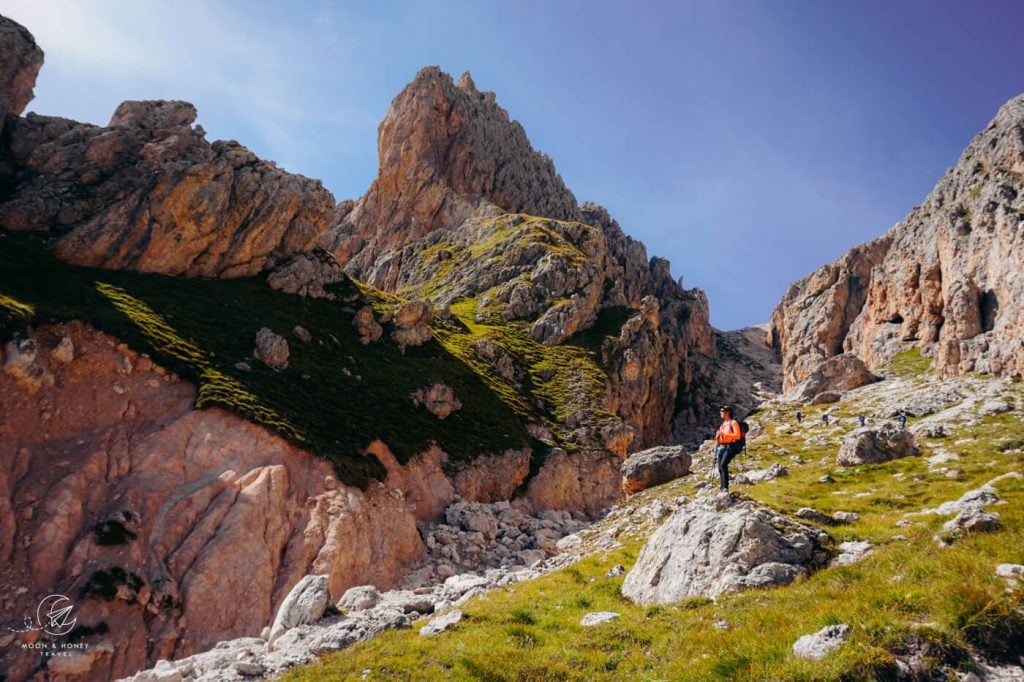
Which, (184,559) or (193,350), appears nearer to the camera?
(184,559)

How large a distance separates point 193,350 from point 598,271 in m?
65.6

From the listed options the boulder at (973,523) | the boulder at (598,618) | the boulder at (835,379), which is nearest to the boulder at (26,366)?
the boulder at (598,618)

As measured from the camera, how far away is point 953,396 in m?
49.1

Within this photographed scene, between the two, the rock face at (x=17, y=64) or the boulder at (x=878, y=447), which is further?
the rock face at (x=17, y=64)

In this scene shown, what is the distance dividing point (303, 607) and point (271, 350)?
27781mm

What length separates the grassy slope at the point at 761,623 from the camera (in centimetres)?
1002

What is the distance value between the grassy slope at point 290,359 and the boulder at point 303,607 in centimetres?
1468

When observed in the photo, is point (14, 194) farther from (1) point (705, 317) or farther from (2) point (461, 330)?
(1) point (705, 317)

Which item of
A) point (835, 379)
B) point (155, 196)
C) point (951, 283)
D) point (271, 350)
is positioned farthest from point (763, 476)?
point (951, 283)

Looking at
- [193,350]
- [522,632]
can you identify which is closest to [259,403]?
[193,350]

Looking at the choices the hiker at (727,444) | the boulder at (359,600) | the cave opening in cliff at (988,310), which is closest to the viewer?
the hiker at (727,444)

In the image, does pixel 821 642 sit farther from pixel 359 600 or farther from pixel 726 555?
pixel 359 600

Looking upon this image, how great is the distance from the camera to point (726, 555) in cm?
1560

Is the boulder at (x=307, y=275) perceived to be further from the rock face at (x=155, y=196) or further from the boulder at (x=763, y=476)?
the boulder at (x=763, y=476)
